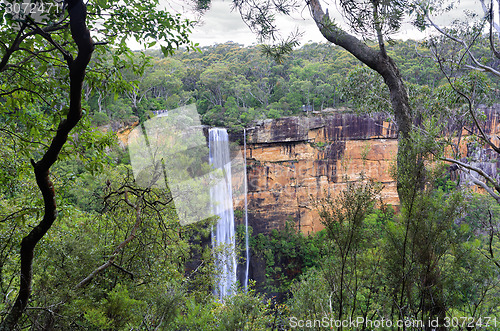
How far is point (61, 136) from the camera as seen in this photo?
1.57 metres

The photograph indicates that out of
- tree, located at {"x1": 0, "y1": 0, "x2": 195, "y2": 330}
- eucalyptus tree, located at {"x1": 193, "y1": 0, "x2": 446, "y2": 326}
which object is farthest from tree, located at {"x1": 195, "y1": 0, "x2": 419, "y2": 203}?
tree, located at {"x1": 0, "y1": 0, "x2": 195, "y2": 330}

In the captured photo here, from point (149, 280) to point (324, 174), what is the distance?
1557cm

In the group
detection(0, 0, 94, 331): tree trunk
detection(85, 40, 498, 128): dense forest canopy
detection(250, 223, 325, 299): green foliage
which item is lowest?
detection(250, 223, 325, 299): green foliage

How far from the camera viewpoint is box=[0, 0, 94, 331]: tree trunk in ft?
4.46

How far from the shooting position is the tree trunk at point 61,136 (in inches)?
53.6

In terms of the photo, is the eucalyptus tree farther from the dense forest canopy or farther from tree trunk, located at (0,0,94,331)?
the dense forest canopy

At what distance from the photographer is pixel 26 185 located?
11.0 ft

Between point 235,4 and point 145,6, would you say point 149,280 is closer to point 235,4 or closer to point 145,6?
point 145,6

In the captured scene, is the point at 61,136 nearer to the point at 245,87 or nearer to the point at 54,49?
the point at 54,49

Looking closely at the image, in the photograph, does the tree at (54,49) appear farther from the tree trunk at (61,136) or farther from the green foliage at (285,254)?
the green foliage at (285,254)

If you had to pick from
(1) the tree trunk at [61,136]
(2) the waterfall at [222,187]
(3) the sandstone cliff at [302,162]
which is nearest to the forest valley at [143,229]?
(1) the tree trunk at [61,136]

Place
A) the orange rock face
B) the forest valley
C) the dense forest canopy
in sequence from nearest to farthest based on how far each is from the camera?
the forest valley, the dense forest canopy, the orange rock face

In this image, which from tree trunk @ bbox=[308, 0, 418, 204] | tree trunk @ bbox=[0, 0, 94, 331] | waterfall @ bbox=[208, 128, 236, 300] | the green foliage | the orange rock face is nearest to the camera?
tree trunk @ bbox=[0, 0, 94, 331]

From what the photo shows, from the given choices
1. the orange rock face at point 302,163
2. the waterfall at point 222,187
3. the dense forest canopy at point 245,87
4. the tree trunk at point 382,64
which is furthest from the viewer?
the orange rock face at point 302,163
